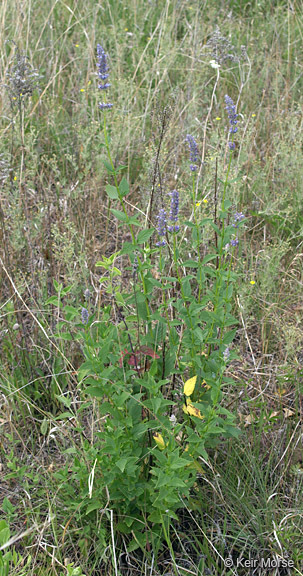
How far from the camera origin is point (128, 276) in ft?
10.2

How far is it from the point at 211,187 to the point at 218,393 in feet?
5.73

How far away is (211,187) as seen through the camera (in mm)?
3215

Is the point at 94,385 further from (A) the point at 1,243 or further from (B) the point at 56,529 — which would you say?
(A) the point at 1,243

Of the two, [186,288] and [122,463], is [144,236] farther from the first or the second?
[122,463]

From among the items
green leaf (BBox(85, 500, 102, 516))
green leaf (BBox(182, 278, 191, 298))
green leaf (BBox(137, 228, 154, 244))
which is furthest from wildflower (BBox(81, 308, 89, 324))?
green leaf (BBox(85, 500, 102, 516))

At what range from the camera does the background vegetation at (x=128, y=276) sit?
1.95 metres

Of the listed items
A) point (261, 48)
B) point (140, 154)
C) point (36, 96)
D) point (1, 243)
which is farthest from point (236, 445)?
point (261, 48)

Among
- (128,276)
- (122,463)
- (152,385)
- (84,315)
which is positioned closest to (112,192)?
(84,315)

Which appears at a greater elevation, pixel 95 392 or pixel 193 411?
pixel 95 392

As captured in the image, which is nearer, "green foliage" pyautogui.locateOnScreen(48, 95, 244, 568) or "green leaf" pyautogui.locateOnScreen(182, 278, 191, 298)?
"green foliage" pyautogui.locateOnScreen(48, 95, 244, 568)

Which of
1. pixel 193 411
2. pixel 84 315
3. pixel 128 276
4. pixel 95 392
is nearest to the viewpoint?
pixel 84 315

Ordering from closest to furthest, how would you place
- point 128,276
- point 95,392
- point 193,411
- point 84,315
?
1. point 84,315
2. point 95,392
3. point 193,411
4. point 128,276

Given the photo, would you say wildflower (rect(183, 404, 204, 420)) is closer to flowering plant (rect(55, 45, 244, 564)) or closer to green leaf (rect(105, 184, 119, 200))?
flowering plant (rect(55, 45, 244, 564))

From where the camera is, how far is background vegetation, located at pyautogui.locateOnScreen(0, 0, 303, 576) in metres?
1.95
